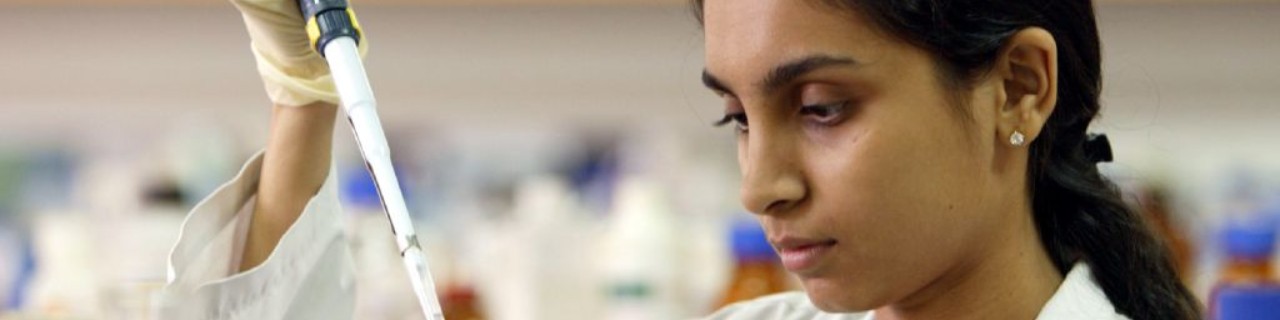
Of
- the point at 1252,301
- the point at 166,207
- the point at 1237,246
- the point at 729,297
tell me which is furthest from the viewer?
the point at 166,207

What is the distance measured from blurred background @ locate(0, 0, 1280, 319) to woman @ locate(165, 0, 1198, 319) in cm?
84

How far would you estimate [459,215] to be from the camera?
2602 millimetres

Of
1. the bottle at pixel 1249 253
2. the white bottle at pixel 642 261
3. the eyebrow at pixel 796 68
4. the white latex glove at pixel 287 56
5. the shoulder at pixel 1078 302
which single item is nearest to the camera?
Result: the eyebrow at pixel 796 68

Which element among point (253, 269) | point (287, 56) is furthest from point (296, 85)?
point (253, 269)

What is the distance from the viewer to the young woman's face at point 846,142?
118cm

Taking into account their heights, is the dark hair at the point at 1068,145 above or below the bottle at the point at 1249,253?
above

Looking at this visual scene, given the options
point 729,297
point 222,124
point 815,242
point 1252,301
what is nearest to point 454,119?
point 222,124

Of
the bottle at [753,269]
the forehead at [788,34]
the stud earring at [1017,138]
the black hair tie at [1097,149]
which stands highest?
the forehead at [788,34]

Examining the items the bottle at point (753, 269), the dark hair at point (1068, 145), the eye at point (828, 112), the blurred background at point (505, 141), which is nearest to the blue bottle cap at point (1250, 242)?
the blurred background at point (505, 141)

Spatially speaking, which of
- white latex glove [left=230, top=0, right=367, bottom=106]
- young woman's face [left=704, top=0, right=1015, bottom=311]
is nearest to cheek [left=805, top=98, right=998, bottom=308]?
young woman's face [left=704, top=0, right=1015, bottom=311]

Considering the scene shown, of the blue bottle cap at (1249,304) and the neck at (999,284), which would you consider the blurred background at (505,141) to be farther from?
the neck at (999,284)

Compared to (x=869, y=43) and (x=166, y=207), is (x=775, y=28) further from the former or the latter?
(x=166, y=207)

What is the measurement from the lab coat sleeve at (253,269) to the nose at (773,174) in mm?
470

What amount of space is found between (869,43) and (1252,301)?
612 millimetres
